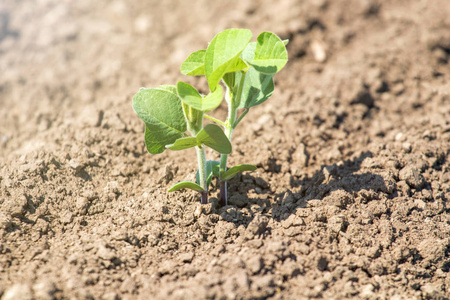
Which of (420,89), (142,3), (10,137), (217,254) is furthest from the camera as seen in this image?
(142,3)

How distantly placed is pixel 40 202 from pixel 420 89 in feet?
9.06

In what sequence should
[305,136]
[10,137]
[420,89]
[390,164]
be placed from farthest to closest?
[420,89] < [10,137] < [305,136] < [390,164]

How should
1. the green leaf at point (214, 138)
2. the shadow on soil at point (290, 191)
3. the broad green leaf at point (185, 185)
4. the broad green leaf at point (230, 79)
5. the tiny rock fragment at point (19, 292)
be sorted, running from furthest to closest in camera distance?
the shadow on soil at point (290, 191) → the broad green leaf at point (185, 185) → the broad green leaf at point (230, 79) → the green leaf at point (214, 138) → the tiny rock fragment at point (19, 292)

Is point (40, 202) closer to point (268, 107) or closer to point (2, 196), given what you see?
point (2, 196)

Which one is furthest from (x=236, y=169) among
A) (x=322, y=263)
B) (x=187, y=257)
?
(x=322, y=263)

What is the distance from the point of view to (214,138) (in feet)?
5.36

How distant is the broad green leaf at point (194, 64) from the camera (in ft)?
5.38

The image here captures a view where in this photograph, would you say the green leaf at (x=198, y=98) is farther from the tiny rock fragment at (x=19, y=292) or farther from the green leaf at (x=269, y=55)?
the tiny rock fragment at (x=19, y=292)

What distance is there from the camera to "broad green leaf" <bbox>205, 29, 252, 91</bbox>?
1539mm

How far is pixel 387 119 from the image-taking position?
2811mm

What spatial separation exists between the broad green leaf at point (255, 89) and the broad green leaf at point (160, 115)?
31 cm

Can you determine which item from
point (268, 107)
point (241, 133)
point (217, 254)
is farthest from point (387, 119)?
A: point (217, 254)

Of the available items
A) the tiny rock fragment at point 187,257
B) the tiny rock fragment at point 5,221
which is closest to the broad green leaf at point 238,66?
the tiny rock fragment at point 187,257

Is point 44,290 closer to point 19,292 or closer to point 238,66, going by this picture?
point 19,292
